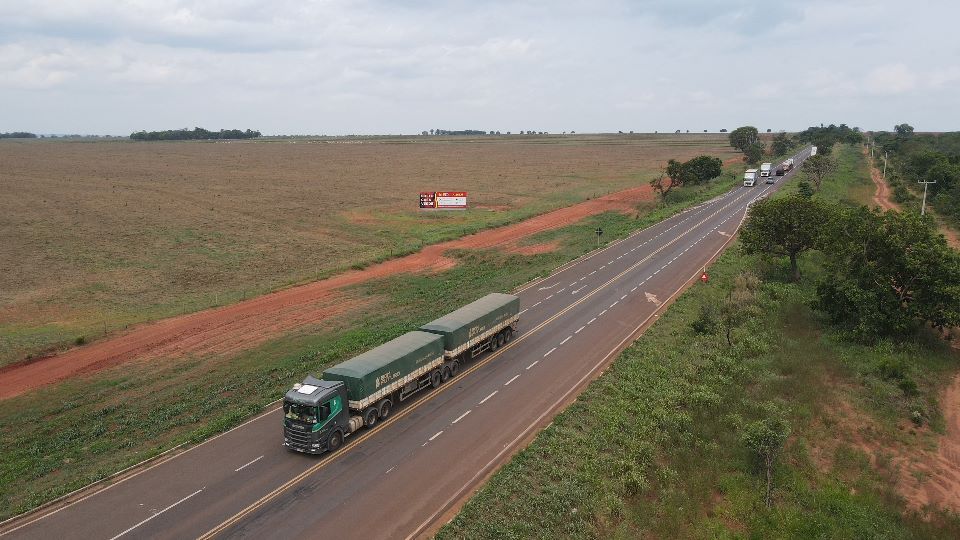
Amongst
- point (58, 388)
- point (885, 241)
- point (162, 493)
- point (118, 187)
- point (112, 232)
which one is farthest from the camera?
point (118, 187)

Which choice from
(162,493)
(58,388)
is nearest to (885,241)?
(162,493)

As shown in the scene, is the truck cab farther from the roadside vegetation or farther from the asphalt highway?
the roadside vegetation

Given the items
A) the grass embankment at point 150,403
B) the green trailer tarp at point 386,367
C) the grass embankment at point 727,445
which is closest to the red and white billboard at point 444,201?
the grass embankment at point 150,403

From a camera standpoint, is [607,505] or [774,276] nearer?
[607,505]

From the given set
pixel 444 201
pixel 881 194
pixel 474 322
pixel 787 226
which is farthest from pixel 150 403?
pixel 881 194

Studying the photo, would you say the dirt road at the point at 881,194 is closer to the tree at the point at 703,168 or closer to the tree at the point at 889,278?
the tree at the point at 703,168

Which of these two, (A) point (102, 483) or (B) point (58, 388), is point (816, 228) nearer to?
(A) point (102, 483)
